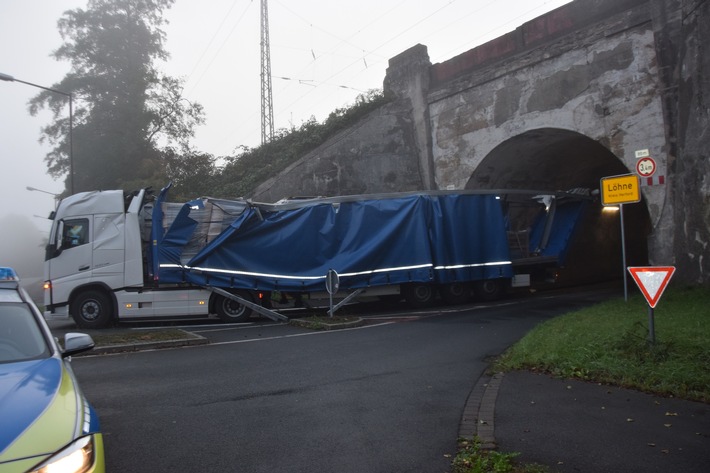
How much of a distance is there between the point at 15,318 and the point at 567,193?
16.4m

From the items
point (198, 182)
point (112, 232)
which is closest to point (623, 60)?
point (112, 232)

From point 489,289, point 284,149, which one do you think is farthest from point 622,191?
point 284,149

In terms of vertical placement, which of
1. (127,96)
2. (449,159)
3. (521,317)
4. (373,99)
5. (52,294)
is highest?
(127,96)

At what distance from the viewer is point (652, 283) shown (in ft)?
22.4

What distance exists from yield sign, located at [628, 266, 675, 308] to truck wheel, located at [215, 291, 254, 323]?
31.3 ft

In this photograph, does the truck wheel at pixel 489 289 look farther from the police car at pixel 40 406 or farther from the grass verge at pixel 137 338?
the police car at pixel 40 406

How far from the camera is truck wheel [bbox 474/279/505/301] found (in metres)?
16.7

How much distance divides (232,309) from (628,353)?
9647 mm

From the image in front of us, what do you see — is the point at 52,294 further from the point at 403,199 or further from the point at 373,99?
the point at 373,99

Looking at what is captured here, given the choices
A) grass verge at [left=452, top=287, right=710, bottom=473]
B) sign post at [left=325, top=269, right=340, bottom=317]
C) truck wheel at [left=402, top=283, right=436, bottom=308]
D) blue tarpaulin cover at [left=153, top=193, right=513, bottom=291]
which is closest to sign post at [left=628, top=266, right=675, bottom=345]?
grass verge at [left=452, top=287, right=710, bottom=473]

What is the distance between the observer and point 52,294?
13133 mm

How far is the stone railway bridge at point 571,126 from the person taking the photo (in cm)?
1350

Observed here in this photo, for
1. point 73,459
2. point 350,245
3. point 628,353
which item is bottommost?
point 628,353

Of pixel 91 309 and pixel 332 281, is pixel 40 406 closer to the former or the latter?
pixel 332 281
